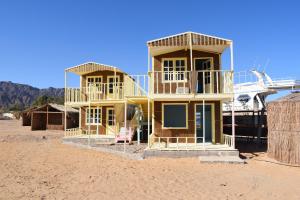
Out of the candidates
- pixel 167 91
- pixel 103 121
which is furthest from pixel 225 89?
pixel 103 121

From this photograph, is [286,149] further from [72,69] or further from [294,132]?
[72,69]

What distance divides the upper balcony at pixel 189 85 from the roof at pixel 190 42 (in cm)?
132

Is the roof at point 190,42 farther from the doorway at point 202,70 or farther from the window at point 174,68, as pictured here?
the window at point 174,68

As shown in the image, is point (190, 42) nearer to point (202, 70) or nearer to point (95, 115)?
point (202, 70)

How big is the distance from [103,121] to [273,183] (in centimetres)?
1657

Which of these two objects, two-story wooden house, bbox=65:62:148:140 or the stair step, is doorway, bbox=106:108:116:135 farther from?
the stair step

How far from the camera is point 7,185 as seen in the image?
30.8ft

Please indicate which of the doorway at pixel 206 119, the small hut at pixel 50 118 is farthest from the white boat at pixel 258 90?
the small hut at pixel 50 118

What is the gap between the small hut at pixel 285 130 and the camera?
12828 millimetres

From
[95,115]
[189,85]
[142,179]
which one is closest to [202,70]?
[189,85]

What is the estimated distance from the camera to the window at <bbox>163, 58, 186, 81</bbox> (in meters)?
17.1

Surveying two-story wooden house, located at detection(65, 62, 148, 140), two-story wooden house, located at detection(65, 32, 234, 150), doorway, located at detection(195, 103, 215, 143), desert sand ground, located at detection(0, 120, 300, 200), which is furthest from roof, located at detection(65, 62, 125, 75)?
desert sand ground, located at detection(0, 120, 300, 200)

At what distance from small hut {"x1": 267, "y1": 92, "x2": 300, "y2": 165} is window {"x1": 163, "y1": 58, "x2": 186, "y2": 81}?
16.8 feet

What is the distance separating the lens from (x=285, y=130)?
13352 millimetres
